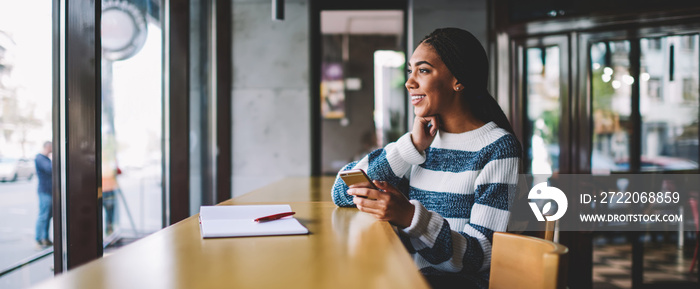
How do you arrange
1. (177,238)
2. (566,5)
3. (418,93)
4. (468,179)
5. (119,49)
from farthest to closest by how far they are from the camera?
(566,5), (119,49), (418,93), (468,179), (177,238)

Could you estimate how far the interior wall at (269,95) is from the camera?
3.91 metres

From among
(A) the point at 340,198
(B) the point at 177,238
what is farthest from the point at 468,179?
(B) the point at 177,238

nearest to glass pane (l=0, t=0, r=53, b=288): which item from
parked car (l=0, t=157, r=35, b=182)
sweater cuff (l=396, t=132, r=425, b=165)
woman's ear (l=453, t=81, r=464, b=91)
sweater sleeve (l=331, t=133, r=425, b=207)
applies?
parked car (l=0, t=157, r=35, b=182)

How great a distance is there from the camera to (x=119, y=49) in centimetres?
244

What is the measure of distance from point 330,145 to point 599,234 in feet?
14.7

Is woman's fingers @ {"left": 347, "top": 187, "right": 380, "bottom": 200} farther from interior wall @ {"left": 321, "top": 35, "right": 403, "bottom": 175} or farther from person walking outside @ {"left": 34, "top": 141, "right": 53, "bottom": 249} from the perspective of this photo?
interior wall @ {"left": 321, "top": 35, "right": 403, "bottom": 175}

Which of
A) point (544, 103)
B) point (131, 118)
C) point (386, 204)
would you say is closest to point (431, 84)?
point (386, 204)

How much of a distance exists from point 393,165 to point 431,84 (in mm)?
295

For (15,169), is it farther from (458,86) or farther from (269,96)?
(269,96)

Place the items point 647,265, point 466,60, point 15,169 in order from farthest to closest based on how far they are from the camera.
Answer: point 647,265 → point 15,169 → point 466,60

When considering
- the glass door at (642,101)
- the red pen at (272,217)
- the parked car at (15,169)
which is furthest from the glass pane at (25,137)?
the glass door at (642,101)

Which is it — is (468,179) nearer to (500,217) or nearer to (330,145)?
(500,217)

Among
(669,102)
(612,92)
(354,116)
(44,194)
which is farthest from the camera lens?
(354,116)

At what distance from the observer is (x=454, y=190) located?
4.56 feet
